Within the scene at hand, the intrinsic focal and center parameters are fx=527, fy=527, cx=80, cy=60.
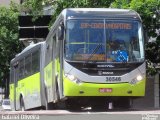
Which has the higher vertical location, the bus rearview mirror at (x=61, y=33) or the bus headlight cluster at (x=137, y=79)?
the bus rearview mirror at (x=61, y=33)

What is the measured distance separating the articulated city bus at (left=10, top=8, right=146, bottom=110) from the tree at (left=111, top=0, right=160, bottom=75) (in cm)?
605

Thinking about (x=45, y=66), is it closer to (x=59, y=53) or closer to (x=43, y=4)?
(x=59, y=53)

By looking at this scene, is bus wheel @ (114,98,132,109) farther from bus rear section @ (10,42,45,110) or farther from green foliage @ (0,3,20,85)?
green foliage @ (0,3,20,85)

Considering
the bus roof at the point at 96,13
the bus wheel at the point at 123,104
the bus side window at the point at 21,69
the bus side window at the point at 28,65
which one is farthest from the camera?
the bus side window at the point at 21,69

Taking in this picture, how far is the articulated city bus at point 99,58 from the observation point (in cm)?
1391


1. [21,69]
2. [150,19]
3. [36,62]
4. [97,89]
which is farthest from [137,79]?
[21,69]

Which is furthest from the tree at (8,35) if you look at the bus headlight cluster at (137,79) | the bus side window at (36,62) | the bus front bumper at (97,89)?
the bus front bumper at (97,89)

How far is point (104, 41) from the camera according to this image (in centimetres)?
1421

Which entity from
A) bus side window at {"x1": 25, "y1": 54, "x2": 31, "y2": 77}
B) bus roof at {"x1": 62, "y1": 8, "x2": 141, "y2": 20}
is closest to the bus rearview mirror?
bus roof at {"x1": 62, "y1": 8, "x2": 141, "y2": 20}

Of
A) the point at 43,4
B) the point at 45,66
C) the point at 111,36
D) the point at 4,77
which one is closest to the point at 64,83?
the point at 111,36

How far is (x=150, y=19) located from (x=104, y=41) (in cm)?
842

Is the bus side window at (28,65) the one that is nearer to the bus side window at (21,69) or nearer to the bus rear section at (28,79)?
the bus rear section at (28,79)

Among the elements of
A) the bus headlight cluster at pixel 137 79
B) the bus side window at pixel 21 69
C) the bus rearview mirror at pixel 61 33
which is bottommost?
the bus headlight cluster at pixel 137 79

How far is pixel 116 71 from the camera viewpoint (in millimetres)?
14070
